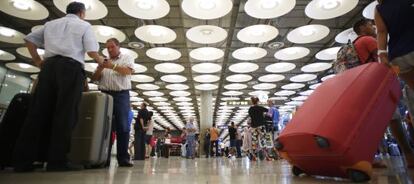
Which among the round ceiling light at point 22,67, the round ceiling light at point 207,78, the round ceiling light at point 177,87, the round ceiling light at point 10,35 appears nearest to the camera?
the round ceiling light at point 10,35

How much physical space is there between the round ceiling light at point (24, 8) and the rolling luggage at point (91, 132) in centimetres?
472

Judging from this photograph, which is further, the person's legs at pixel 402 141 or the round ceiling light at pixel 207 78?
the round ceiling light at pixel 207 78

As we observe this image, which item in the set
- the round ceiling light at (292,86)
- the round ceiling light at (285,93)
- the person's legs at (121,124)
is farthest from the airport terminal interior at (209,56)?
the person's legs at (121,124)

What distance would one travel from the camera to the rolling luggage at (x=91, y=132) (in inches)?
116

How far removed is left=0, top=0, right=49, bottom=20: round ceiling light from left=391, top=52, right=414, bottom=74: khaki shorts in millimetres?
7048

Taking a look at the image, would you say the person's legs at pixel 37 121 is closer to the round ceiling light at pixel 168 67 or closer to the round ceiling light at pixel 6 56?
the round ceiling light at pixel 168 67

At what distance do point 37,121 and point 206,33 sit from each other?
545cm

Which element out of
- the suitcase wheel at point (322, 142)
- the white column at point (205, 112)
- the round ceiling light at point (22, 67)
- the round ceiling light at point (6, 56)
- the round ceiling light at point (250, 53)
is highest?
the round ceiling light at point (6, 56)

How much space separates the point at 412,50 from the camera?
187cm

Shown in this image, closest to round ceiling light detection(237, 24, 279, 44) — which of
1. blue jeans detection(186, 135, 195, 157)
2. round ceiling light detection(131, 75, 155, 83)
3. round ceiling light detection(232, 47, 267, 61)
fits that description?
round ceiling light detection(232, 47, 267, 61)

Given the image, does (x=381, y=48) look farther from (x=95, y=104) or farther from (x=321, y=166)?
(x=95, y=104)

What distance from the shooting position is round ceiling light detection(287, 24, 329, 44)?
7.74 m

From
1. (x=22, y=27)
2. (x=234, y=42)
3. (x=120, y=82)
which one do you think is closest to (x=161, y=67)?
(x=234, y=42)

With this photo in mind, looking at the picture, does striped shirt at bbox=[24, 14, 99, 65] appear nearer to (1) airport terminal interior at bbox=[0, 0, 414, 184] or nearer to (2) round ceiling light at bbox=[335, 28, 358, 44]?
(1) airport terminal interior at bbox=[0, 0, 414, 184]
